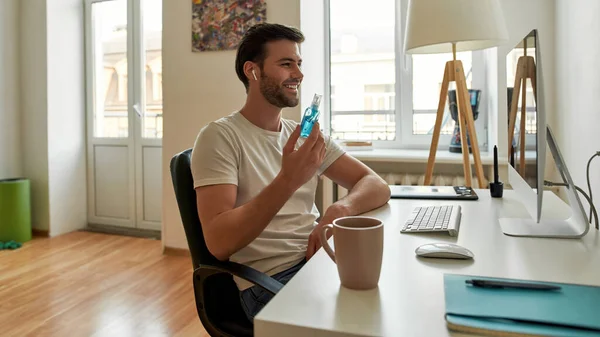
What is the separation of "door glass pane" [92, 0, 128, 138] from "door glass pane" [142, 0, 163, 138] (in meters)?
0.21

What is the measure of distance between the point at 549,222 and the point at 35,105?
375 cm

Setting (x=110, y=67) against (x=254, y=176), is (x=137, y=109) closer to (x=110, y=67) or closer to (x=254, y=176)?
(x=110, y=67)

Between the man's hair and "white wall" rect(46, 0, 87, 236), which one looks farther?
"white wall" rect(46, 0, 87, 236)

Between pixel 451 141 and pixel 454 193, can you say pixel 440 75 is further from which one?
pixel 454 193

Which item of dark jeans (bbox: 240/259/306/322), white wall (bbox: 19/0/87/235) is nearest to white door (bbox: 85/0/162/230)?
white wall (bbox: 19/0/87/235)

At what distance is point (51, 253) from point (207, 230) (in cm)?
266

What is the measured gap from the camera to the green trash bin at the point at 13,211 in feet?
11.4

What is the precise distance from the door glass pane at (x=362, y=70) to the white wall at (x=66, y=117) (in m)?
2.14

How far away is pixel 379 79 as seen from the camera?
3137mm

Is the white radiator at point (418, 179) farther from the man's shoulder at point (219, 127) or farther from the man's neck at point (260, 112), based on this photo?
the man's shoulder at point (219, 127)

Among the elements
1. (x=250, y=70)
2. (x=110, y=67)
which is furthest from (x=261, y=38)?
(x=110, y=67)

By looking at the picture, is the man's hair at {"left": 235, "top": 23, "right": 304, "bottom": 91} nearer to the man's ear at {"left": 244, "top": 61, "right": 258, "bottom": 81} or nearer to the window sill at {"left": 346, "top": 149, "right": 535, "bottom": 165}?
the man's ear at {"left": 244, "top": 61, "right": 258, "bottom": 81}

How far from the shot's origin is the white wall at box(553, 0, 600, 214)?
5.25 feet

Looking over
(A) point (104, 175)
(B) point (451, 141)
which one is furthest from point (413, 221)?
(A) point (104, 175)
